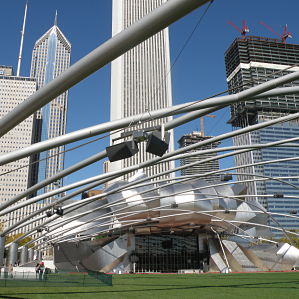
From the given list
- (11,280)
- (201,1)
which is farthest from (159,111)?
(11,280)

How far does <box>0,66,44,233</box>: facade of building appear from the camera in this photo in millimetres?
171500

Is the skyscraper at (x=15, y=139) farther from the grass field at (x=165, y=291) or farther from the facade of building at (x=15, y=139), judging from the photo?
the grass field at (x=165, y=291)

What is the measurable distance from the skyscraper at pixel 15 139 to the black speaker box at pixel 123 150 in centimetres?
16612

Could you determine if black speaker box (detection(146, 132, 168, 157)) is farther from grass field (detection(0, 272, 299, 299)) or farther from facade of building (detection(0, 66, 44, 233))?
facade of building (detection(0, 66, 44, 233))

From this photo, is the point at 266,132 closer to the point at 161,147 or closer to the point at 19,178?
the point at 19,178

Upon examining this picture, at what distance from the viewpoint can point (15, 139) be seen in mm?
178750

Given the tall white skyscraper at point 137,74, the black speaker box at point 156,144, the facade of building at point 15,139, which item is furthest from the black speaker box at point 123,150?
the facade of building at point 15,139

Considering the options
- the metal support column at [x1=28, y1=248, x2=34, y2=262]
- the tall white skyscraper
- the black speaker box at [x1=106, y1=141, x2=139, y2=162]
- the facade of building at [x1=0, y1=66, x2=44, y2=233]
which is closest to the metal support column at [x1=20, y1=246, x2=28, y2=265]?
the metal support column at [x1=28, y1=248, x2=34, y2=262]

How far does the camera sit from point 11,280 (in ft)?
66.4

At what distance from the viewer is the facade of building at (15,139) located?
6752 inches

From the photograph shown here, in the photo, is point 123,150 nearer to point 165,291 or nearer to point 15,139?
point 165,291

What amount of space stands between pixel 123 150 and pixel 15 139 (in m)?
179

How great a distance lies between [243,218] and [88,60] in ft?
159

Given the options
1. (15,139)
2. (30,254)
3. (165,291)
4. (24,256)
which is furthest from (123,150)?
(15,139)
